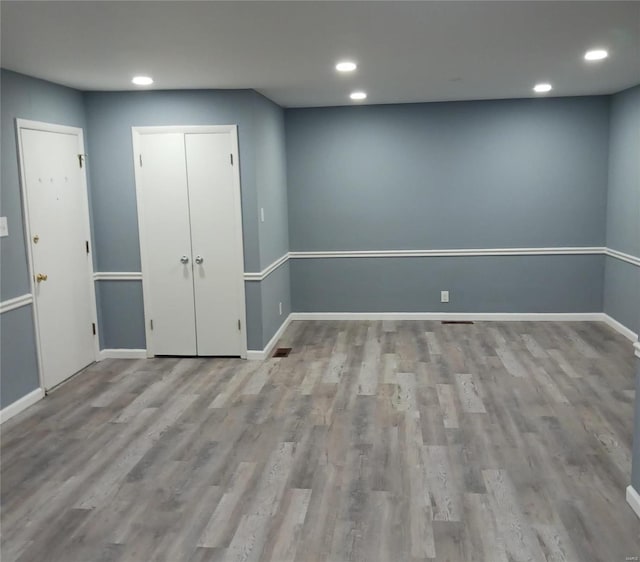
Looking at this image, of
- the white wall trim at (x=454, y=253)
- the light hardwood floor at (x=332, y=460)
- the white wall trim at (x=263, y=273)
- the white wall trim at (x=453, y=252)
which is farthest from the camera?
the white wall trim at (x=453, y=252)

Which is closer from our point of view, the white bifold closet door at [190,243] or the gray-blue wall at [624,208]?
the white bifold closet door at [190,243]

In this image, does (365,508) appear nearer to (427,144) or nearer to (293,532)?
(293,532)

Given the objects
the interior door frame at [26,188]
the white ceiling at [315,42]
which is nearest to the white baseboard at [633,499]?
the white ceiling at [315,42]

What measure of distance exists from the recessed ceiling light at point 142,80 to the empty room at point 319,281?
5 centimetres

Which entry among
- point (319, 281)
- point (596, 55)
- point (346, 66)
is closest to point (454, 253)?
point (319, 281)

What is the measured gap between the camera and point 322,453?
3.51 m

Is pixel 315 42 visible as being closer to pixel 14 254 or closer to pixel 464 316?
pixel 14 254

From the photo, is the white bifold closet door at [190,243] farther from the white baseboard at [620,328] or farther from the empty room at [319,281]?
the white baseboard at [620,328]

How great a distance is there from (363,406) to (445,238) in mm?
2895

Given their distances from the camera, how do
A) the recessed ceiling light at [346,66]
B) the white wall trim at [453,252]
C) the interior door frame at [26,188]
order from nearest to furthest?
the recessed ceiling light at [346,66], the interior door frame at [26,188], the white wall trim at [453,252]

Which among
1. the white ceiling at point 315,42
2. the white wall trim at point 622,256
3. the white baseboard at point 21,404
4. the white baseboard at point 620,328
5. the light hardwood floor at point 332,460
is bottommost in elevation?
the light hardwood floor at point 332,460

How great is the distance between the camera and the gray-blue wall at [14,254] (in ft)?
13.3

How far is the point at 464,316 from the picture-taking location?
663 cm

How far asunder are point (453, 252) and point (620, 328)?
1806 mm
